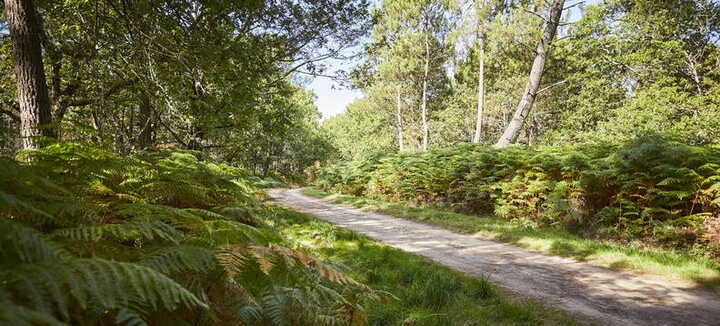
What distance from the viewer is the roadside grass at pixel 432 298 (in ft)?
9.73

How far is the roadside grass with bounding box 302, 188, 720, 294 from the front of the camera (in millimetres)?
4602

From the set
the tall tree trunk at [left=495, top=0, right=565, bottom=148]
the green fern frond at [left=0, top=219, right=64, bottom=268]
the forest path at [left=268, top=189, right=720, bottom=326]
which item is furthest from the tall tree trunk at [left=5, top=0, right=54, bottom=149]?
the tall tree trunk at [left=495, top=0, right=565, bottom=148]

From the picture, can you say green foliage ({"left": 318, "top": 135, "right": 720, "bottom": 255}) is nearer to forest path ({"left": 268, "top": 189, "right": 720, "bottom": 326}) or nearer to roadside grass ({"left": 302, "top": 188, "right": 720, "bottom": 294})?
roadside grass ({"left": 302, "top": 188, "right": 720, "bottom": 294})

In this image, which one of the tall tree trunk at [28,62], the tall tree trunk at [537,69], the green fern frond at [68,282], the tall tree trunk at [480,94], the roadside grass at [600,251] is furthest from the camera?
the tall tree trunk at [480,94]

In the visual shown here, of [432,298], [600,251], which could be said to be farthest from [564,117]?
[432,298]

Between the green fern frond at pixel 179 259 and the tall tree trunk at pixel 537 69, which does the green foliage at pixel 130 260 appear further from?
the tall tree trunk at pixel 537 69

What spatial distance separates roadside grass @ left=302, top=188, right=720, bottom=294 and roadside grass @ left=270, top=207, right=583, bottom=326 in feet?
8.39

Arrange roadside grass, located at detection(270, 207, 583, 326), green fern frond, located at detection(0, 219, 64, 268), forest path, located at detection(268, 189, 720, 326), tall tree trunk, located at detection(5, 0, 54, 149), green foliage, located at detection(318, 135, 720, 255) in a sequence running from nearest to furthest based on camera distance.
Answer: green fern frond, located at detection(0, 219, 64, 268) → roadside grass, located at detection(270, 207, 583, 326) → forest path, located at detection(268, 189, 720, 326) → tall tree trunk, located at detection(5, 0, 54, 149) → green foliage, located at detection(318, 135, 720, 255)

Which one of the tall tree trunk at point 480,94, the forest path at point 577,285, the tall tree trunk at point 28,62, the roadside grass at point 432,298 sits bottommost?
the forest path at point 577,285

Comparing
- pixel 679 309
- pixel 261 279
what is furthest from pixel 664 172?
pixel 261 279

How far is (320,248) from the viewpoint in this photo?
5.77 metres

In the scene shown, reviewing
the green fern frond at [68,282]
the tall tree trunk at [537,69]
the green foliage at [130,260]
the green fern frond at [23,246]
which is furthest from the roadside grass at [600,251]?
the green fern frond at [23,246]

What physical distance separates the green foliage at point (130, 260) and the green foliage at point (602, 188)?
6793 mm

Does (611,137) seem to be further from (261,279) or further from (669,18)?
A: (261,279)
